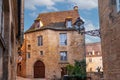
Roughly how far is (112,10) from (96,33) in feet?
9.85

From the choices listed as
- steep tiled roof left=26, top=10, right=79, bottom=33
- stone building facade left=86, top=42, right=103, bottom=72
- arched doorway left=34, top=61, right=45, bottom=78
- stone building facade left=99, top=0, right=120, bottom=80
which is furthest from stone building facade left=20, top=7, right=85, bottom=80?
stone building facade left=99, top=0, right=120, bottom=80

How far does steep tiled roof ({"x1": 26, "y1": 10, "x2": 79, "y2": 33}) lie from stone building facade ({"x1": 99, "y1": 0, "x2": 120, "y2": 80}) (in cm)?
2608

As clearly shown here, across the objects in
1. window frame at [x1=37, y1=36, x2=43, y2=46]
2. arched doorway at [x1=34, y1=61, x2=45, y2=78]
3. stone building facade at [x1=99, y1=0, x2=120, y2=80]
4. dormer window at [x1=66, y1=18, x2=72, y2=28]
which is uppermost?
dormer window at [x1=66, y1=18, x2=72, y2=28]

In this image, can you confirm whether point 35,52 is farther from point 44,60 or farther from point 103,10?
point 103,10

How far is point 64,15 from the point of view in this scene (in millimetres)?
35406

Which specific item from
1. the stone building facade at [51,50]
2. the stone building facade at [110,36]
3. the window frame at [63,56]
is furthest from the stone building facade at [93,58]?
the stone building facade at [110,36]

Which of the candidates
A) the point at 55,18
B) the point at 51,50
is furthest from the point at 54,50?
the point at 55,18

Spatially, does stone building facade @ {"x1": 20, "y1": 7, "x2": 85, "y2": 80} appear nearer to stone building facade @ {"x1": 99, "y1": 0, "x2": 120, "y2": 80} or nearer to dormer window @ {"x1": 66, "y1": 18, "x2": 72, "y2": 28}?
dormer window @ {"x1": 66, "y1": 18, "x2": 72, "y2": 28}

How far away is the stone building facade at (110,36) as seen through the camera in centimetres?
590

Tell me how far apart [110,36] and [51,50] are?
85.7ft

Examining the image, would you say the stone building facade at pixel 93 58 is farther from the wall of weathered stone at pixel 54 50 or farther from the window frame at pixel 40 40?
the window frame at pixel 40 40

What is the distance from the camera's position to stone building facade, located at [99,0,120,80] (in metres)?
5.90

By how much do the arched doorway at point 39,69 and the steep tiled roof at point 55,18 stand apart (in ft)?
17.4

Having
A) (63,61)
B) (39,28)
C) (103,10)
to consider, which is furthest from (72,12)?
(103,10)
